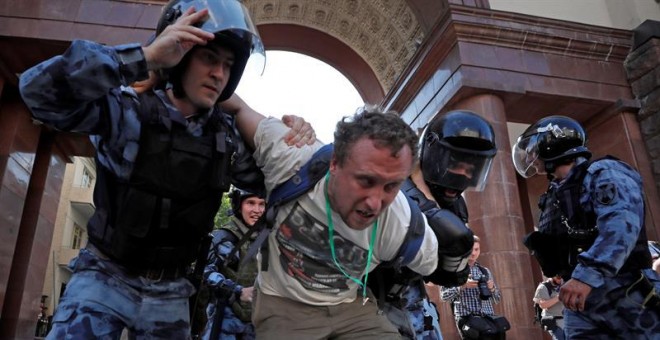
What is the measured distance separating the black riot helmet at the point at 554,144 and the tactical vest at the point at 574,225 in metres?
0.20

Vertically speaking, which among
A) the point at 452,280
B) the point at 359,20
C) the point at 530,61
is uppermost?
the point at 359,20

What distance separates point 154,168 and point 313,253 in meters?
0.70

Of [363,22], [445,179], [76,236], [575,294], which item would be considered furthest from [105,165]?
[76,236]

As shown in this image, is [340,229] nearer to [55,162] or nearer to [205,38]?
[205,38]

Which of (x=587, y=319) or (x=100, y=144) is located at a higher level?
(x=100, y=144)

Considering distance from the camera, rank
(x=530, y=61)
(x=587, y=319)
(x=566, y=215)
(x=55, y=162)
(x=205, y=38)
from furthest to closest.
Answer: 1. (x=55, y=162)
2. (x=530, y=61)
3. (x=566, y=215)
4. (x=587, y=319)
5. (x=205, y=38)

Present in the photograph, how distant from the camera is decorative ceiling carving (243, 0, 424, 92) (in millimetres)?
11195

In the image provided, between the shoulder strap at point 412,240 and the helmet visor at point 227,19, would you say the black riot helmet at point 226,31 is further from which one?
the shoulder strap at point 412,240

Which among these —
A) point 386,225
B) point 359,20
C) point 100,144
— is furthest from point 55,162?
point 386,225

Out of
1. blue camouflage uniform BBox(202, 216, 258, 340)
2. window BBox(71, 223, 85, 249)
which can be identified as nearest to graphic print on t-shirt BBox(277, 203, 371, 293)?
blue camouflage uniform BBox(202, 216, 258, 340)

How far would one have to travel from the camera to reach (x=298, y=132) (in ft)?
6.51

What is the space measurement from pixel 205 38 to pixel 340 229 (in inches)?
34.7

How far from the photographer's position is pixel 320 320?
186cm

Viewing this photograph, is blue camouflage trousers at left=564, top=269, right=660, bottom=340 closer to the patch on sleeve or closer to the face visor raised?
the patch on sleeve
